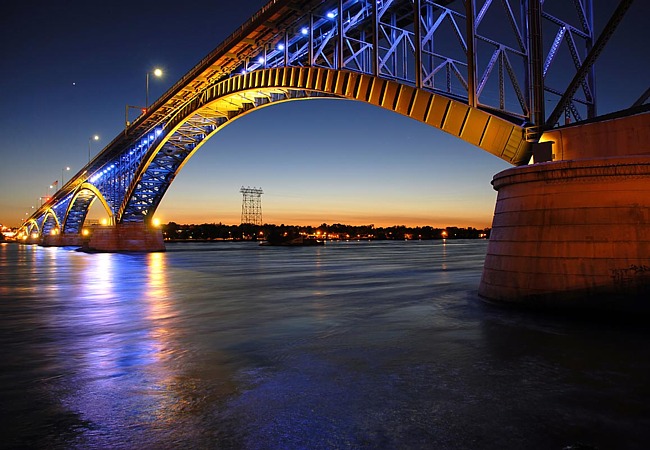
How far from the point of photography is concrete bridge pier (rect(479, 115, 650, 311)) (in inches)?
352

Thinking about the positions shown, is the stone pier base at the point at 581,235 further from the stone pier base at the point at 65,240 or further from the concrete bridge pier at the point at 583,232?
the stone pier base at the point at 65,240

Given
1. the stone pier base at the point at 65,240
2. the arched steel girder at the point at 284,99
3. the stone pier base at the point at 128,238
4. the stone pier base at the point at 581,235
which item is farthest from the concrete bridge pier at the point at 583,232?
the stone pier base at the point at 65,240

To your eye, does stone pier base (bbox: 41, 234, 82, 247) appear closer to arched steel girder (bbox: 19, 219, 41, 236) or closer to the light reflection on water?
arched steel girder (bbox: 19, 219, 41, 236)

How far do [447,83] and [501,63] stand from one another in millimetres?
3257

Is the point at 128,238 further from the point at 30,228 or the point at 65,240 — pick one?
the point at 30,228

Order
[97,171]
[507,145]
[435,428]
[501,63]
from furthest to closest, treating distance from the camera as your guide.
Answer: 1. [97,171]
2. [501,63]
3. [507,145]
4. [435,428]

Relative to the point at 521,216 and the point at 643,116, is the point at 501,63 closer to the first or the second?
the point at 643,116

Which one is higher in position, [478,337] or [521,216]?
[521,216]

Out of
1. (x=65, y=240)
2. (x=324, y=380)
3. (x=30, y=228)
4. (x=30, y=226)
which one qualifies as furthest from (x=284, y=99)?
(x=30, y=228)

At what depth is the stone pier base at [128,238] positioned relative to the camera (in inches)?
2421

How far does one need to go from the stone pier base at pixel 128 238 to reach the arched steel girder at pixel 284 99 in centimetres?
130

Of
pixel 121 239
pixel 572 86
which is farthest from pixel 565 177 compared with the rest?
pixel 121 239

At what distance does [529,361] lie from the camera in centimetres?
669

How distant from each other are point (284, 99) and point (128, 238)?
3912 cm
